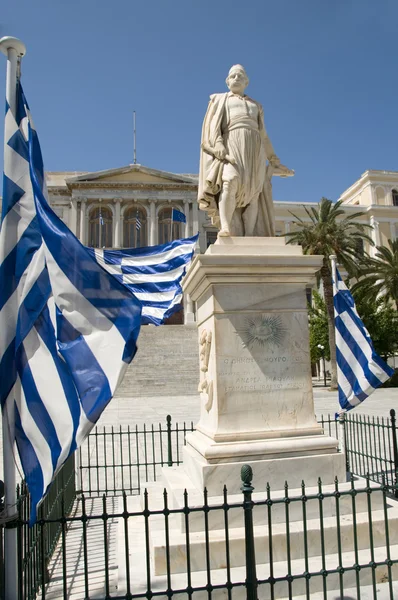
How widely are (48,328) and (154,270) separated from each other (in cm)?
631

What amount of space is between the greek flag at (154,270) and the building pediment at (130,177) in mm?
43727

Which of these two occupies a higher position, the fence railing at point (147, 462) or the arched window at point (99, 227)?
the arched window at point (99, 227)

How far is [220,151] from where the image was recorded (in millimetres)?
5328

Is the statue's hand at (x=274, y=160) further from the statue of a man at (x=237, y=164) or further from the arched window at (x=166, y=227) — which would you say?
the arched window at (x=166, y=227)

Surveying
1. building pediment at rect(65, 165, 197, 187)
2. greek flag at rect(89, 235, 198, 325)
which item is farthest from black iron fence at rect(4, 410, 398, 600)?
building pediment at rect(65, 165, 197, 187)

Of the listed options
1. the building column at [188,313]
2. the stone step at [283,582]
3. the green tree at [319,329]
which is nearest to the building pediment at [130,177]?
the building column at [188,313]

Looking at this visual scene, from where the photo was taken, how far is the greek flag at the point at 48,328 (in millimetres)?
3139

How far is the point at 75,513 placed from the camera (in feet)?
22.0

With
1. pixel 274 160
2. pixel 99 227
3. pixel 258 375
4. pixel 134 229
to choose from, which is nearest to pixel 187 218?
pixel 134 229

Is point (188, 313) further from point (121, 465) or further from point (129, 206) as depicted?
point (121, 465)

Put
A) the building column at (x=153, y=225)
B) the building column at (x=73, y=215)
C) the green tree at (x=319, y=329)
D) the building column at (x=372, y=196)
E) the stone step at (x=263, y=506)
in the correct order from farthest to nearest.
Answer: the building column at (x=372, y=196) < the building column at (x=153, y=225) < the building column at (x=73, y=215) < the green tree at (x=319, y=329) < the stone step at (x=263, y=506)

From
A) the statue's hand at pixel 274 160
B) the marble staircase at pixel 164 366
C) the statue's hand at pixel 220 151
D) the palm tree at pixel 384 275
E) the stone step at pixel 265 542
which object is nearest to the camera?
the stone step at pixel 265 542

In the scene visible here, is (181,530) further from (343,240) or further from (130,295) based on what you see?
(343,240)

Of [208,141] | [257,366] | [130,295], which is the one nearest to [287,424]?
[257,366]
